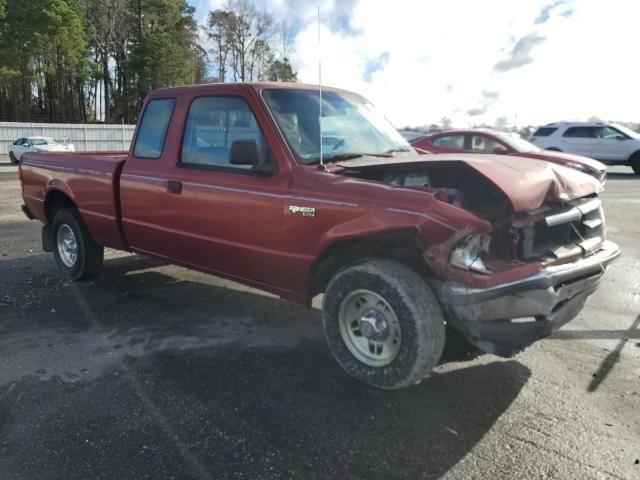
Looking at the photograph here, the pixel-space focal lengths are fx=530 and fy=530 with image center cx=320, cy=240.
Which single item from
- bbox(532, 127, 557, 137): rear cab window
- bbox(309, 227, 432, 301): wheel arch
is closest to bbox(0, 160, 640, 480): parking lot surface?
bbox(309, 227, 432, 301): wheel arch

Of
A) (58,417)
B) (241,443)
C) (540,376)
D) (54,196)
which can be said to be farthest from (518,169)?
(54,196)

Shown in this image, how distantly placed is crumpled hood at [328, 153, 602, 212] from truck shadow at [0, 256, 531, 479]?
127 centimetres

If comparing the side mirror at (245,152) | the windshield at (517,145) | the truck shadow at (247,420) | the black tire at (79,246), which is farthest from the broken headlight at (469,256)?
the windshield at (517,145)

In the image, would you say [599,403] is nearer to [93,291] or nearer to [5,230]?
[93,291]

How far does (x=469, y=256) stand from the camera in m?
3.02

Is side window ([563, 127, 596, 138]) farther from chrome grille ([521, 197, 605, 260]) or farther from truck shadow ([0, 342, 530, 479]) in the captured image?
truck shadow ([0, 342, 530, 479])

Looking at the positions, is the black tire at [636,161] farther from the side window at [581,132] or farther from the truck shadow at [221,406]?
the truck shadow at [221,406]

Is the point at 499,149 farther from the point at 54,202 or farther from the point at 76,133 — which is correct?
the point at 76,133

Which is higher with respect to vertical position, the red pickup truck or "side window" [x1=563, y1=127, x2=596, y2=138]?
"side window" [x1=563, y1=127, x2=596, y2=138]

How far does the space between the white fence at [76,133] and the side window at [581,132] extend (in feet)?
73.8

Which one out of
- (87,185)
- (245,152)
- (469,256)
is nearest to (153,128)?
(87,185)

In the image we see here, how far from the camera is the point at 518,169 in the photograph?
334cm

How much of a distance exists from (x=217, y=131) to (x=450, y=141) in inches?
350

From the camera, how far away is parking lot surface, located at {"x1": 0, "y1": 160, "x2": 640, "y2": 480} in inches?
107
